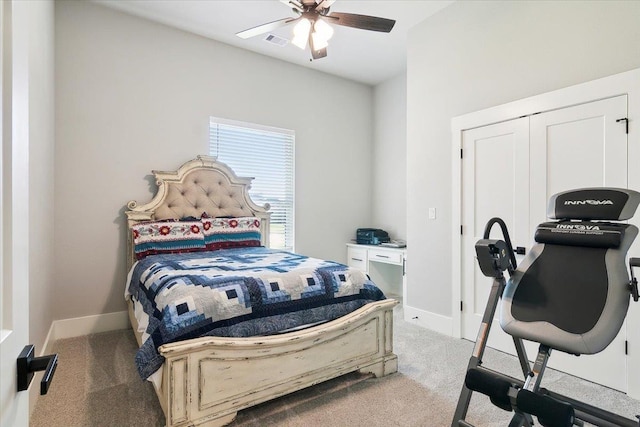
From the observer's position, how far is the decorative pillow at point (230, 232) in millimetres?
3365

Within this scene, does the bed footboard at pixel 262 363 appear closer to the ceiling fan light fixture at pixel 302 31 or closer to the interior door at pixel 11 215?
the interior door at pixel 11 215

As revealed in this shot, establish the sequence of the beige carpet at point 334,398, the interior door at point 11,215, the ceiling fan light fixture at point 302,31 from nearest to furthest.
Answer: the interior door at point 11,215 < the beige carpet at point 334,398 < the ceiling fan light fixture at point 302,31

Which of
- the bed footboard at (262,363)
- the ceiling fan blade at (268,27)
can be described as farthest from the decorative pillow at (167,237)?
the ceiling fan blade at (268,27)

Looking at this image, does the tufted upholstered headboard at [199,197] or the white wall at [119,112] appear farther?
the tufted upholstered headboard at [199,197]

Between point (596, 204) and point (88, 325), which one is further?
point (88, 325)

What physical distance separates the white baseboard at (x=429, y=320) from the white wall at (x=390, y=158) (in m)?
1.23

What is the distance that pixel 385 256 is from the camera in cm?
418

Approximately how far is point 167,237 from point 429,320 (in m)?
2.68

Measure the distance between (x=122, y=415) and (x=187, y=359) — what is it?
2.23 ft

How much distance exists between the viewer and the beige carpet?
1814mm

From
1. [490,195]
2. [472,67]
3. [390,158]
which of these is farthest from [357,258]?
[472,67]

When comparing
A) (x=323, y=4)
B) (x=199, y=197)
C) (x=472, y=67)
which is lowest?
(x=199, y=197)

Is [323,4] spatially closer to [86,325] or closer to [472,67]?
[472,67]

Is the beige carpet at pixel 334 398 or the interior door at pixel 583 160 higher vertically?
the interior door at pixel 583 160
